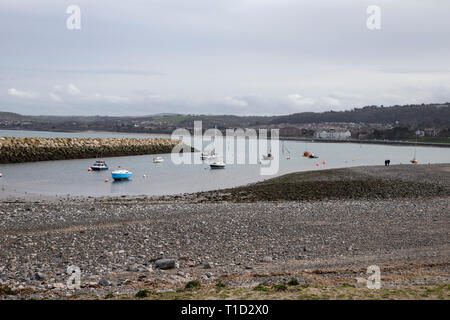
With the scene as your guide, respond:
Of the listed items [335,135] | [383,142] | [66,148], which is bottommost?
[383,142]

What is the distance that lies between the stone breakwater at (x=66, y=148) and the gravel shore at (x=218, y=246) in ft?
121

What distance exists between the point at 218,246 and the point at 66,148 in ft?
174

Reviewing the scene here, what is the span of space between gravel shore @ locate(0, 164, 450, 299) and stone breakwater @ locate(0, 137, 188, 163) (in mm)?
36939

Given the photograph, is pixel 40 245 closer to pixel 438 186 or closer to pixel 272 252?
pixel 272 252

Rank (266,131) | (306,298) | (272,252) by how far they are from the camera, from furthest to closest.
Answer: (266,131)
(272,252)
(306,298)

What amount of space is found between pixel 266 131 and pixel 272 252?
17214 cm

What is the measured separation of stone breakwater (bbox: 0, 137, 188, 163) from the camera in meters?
54.2

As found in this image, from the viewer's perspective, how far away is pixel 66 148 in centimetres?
6122

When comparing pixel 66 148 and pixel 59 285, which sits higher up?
pixel 66 148

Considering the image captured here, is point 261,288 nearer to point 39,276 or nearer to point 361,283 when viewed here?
point 361,283

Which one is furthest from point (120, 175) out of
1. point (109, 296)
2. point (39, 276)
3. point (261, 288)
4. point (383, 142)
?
point (383, 142)
